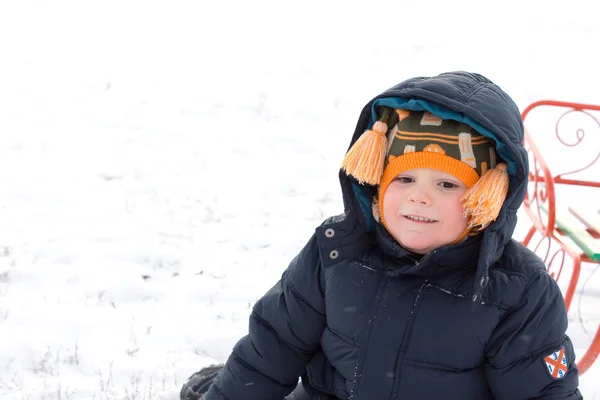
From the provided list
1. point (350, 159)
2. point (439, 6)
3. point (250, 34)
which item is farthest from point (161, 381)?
point (439, 6)

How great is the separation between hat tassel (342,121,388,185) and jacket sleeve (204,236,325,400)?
1.08ft

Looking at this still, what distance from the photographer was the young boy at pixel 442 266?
7.09ft

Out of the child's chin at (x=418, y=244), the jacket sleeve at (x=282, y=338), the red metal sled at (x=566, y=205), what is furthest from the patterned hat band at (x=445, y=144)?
the red metal sled at (x=566, y=205)

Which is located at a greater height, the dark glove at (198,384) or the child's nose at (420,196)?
the child's nose at (420,196)

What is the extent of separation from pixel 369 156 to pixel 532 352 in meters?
0.74

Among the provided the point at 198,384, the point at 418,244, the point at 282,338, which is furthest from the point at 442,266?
the point at 198,384

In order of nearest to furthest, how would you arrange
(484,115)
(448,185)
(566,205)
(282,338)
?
(484,115) < (448,185) < (282,338) < (566,205)

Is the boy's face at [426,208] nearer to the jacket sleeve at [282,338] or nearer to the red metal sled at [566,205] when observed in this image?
the jacket sleeve at [282,338]

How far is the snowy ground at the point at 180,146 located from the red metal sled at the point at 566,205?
1.08 ft

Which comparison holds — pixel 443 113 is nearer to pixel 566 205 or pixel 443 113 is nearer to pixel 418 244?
pixel 418 244

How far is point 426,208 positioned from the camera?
2.20 m

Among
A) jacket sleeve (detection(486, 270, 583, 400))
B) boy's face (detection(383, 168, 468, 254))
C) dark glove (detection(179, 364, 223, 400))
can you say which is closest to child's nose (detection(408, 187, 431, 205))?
boy's face (detection(383, 168, 468, 254))

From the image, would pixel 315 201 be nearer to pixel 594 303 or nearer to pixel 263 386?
pixel 594 303

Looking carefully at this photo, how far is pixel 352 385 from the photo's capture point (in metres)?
2.34
